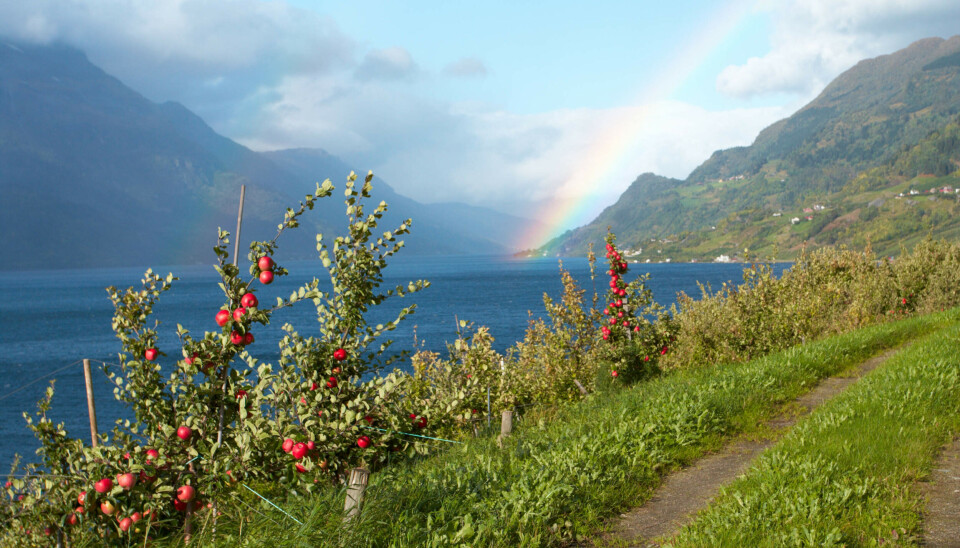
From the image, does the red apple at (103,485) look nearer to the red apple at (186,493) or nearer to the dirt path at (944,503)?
the red apple at (186,493)

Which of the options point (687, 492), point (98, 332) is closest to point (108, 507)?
point (687, 492)

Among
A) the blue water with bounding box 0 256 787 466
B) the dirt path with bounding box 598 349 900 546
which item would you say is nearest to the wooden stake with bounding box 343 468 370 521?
the dirt path with bounding box 598 349 900 546

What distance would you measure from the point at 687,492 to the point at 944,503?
2021 millimetres

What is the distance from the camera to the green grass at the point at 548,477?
180 inches

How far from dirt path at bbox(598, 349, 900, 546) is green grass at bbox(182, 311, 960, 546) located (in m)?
0.15

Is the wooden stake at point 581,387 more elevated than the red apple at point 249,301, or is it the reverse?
the red apple at point 249,301

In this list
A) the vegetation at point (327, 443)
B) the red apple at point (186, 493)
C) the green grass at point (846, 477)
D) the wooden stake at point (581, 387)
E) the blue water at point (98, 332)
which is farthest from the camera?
the blue water at point (98, 332)

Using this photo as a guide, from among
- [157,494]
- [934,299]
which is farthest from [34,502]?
[934,299]

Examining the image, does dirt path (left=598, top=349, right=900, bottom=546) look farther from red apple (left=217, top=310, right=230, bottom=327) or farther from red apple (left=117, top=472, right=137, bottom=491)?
red apple (left=117, top=472, right=137, bottom=491)

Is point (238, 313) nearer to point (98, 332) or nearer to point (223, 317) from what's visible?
point (223, 317)

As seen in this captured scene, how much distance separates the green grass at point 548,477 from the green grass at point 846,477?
34.5 inches

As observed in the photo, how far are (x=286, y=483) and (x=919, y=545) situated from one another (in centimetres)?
471

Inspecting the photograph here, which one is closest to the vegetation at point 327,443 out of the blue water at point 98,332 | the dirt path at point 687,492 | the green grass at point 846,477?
the dirt path at point 687,492

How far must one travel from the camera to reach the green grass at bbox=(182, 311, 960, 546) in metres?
4.57
